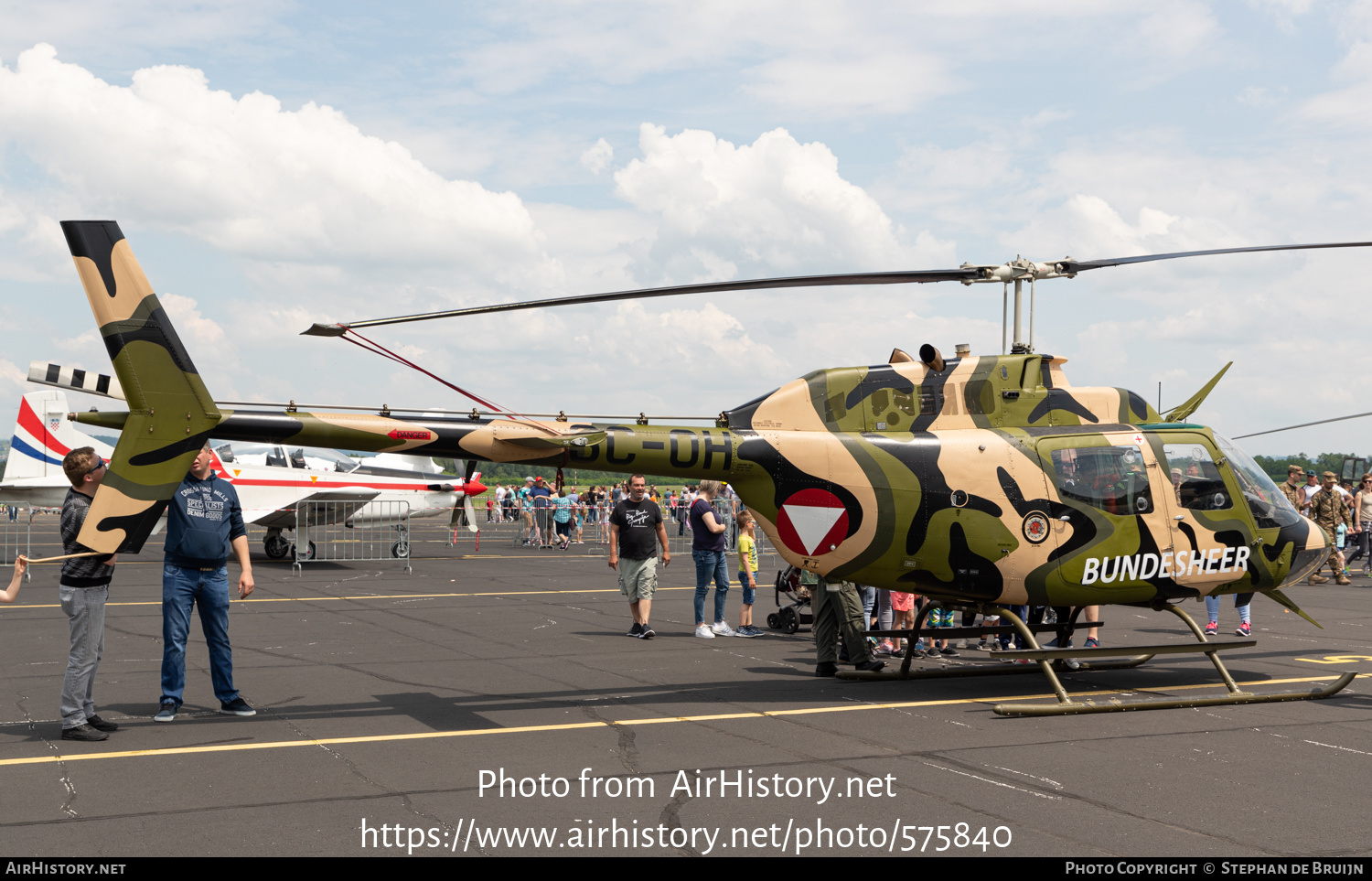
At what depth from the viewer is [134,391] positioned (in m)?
7.57

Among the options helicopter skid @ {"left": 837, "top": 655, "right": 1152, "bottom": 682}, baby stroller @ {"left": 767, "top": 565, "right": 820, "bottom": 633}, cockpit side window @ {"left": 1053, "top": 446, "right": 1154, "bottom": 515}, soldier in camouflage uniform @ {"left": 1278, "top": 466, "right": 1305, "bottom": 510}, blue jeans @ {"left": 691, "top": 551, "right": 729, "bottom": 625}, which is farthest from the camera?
soldier in camouflage uniform @ {"left": 1278, "top": 466, "right": 1305, "bottom": 510}

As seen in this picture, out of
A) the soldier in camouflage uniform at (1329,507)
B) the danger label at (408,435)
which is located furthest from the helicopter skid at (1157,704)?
the soldier in camouflage uniform at (1329,507)

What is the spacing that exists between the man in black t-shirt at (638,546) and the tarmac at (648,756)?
0.47 metres

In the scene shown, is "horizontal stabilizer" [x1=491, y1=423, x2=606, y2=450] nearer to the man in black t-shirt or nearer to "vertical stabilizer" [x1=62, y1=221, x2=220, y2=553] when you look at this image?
"vertical stabilizer" [x1=62, y1=221, x2=220, y2=553]

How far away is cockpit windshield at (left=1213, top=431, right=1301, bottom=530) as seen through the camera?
9789 millimetres

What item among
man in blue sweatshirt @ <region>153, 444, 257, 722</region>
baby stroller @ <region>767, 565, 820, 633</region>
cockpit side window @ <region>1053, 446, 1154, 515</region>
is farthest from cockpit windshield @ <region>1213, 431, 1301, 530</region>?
man in blue sweatshirt @ <region>153, 444, 257, 722</region>

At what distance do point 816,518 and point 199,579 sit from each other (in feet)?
16.8

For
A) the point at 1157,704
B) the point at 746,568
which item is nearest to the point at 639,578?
the point at 746,568

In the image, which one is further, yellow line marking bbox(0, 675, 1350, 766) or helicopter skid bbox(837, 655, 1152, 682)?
helicopter skid bbox(837, 655, 1152, 682)

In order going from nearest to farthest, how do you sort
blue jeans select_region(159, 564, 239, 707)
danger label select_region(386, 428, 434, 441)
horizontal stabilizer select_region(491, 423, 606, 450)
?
1. blue jeans select_region(159, 564, 239, 707)
2. danger label select_region(386, 428, 434, 441)
3. horizontal stabilizer select_region(491, 423, 606, 450)

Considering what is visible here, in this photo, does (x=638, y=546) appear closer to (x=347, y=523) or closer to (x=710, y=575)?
(x=710, y=575)

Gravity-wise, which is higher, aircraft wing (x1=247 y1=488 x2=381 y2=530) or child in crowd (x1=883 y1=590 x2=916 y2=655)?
aircraft wing (x1=247 y1=488 x2=381 y2=530)

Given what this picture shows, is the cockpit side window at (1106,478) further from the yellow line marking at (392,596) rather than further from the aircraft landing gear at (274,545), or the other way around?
the aircraft landing gear at (274,545)

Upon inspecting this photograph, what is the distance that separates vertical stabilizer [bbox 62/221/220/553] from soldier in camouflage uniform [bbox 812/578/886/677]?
232 inches
